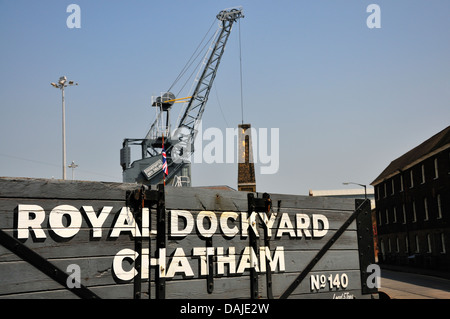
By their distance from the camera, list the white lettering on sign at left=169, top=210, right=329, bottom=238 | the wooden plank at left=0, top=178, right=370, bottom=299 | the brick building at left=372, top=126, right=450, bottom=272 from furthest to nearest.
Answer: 1. the brick building at left=372, top=126, right=450, bottom=272
2. the white lettering on sign at left=169, top=210, right=329, bottom=238
3. the wooden plank at left=0, top=178, right=370, bottom=299

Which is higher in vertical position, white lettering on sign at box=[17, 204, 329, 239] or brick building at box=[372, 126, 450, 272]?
brick building at box=[372, 126, 450, 272]

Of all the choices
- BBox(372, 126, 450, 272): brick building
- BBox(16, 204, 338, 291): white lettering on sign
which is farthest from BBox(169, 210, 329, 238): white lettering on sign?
BBox(372, 126, 450, 272): brick building

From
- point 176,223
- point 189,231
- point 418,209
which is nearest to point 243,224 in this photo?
point 189,231

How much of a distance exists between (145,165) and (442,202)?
28.5 meters

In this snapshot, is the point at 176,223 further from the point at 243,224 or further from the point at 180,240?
the point at 243,224

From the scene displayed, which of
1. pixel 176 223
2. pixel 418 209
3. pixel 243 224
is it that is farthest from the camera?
pixel 418 209

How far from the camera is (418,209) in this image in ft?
151

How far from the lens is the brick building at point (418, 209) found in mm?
40500

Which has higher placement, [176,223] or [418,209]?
[418,209]

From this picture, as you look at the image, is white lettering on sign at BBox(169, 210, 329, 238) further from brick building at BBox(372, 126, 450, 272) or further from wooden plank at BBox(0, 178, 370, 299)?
brick building at BBox(372, 126, 450, 272)

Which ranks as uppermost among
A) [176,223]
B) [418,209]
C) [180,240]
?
[418,209]

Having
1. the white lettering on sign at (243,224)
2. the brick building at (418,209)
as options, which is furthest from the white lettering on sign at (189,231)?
the brick building at (418,209)

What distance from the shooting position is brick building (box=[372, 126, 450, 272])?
40.5 meters
